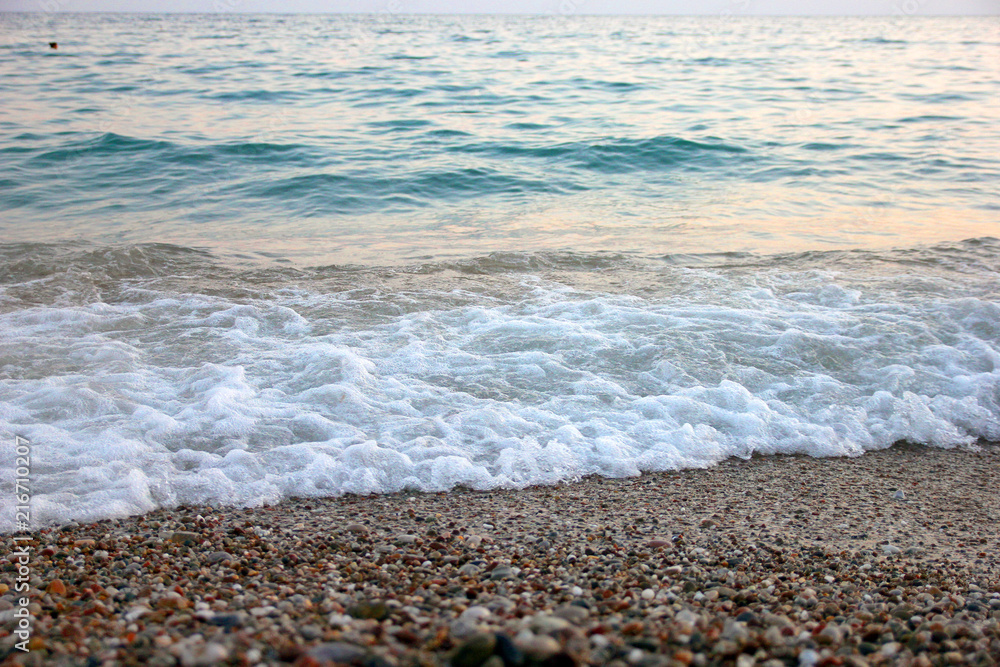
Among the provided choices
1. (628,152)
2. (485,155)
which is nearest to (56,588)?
(485,155)

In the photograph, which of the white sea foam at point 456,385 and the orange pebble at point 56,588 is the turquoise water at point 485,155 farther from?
the orange pebble at point 56,588

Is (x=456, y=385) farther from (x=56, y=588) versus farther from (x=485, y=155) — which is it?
(x=485, y=155)

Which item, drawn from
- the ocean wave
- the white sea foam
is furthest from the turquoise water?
the white sea foam

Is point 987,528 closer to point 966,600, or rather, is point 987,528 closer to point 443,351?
point 966,600

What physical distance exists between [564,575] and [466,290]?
172 inches

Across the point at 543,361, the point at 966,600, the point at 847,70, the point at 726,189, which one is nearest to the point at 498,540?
the point at 966,600

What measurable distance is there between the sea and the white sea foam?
1.0 inches

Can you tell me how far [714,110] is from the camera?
55.8ft

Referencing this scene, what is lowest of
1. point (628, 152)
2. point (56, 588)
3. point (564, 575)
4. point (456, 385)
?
point (456, 385)

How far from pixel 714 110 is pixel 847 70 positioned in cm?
910

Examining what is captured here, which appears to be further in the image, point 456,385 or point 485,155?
point 485,155

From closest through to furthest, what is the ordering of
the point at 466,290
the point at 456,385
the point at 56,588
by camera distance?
the point at 56,588 < the point at 456,385 < the point at 466,290

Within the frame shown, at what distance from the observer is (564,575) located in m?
2.75

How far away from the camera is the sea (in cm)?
406
